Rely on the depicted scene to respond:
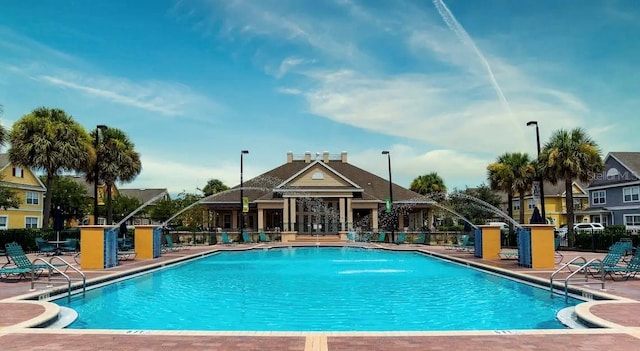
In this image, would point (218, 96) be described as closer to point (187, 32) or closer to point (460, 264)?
point (187, 32)

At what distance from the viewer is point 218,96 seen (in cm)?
2586

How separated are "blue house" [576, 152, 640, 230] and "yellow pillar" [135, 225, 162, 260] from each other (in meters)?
40.0

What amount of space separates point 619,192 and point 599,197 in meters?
3.59

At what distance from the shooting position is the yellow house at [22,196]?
4572 cm

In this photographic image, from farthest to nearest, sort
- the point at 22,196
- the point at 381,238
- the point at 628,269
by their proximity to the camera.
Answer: the point at 22,196
the point at 381,238
the point at 628,269

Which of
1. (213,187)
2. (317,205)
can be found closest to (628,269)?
(317,205)

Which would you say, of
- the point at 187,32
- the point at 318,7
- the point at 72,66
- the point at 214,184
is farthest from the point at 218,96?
the point at 214,184

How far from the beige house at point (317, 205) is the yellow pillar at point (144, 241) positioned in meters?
21.0

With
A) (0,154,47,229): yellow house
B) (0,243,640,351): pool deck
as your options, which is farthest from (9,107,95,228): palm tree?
(0,243,640,351): pool deck

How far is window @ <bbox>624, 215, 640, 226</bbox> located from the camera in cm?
4888

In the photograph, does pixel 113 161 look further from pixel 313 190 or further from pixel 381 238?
pixel 381 238

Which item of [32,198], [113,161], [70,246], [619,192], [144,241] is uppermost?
[113,161]

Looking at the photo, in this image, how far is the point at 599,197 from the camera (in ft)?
181

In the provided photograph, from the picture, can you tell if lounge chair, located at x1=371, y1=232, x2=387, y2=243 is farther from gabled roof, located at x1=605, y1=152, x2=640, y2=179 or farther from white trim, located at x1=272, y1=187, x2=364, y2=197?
gabled roof, located at x1=605, y1=152, x2=640, y2=179
